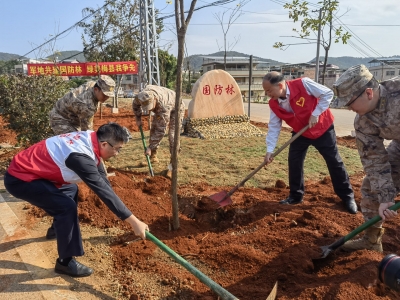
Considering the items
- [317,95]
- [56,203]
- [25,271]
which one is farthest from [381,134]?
[25,271]

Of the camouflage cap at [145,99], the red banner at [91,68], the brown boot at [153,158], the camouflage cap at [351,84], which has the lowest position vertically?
the brown boot at [153,158]

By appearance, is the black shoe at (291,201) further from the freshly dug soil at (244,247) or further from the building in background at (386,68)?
the building in background at (386,68)

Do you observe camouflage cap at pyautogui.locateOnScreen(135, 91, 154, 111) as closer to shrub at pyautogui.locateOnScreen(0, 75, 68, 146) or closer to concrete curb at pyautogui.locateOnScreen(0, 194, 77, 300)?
shrub at pyautogui.locateOnScreen(0, 75, 68, 146)

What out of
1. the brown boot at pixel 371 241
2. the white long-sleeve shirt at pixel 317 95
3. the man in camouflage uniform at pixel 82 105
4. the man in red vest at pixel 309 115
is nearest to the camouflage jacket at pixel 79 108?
the man in camouflage uniform at pixel 82 105

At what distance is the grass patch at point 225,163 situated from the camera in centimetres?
535

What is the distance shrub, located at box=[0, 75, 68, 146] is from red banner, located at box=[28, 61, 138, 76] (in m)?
6.68

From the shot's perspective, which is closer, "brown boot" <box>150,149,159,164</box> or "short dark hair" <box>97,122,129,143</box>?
"short dark hair" <box>97,122,129,143</box>

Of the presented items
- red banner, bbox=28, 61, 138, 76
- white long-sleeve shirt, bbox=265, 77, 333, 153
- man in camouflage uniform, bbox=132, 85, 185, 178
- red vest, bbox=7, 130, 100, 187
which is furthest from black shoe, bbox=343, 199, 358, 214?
red banner, bbox=28, 61, 138, 76

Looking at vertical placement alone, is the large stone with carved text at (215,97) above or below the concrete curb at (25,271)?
above

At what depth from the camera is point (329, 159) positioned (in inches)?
151

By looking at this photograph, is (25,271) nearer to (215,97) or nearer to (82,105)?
(82,105)

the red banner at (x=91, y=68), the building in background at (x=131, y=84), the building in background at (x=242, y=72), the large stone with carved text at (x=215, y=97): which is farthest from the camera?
the building in background at (x=131, y=84)

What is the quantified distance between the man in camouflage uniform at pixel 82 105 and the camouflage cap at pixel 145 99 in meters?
0.76

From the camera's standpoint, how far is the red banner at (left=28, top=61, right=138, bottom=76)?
42.3 feet
